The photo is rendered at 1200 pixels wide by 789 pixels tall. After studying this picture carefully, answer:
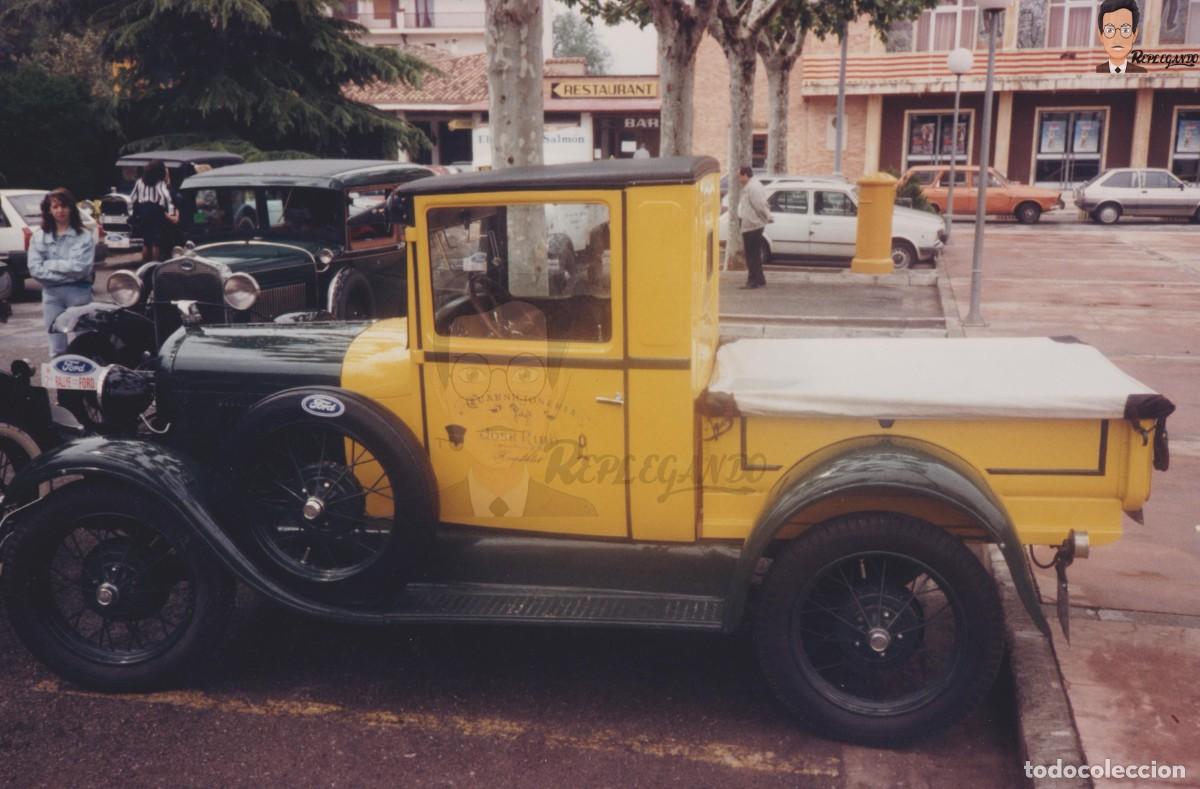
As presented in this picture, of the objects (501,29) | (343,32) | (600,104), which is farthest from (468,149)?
(501,29)

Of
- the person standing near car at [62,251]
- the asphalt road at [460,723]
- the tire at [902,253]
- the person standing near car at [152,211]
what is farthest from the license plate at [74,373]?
the tire at [902,253]

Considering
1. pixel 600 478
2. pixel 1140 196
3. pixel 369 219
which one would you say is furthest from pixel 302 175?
pixel 1140 196

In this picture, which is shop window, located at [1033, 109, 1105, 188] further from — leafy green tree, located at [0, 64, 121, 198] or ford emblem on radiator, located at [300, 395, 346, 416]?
ford emblem on radiator, located at [300, 395, 346, 416]

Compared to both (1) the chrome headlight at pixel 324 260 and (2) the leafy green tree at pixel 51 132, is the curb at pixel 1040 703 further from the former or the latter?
(2) the leafy green tree at pixel 51 132

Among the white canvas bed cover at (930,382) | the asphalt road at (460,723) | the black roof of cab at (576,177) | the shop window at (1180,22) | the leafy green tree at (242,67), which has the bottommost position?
the asphalt road at (460,723)

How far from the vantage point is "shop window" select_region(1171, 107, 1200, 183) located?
34656 millimetres

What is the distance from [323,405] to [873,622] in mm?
2239

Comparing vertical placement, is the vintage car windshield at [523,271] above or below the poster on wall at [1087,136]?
below

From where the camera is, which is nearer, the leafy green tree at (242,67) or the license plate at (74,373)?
the license plate at (74,373)

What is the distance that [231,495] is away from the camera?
168 inches

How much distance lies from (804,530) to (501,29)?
6.09 m

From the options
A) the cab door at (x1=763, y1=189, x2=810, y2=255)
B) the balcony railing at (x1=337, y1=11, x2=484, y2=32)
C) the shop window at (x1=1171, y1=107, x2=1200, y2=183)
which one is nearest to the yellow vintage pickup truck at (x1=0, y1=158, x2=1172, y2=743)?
the cab door at (x1=763, y1=189, x2=810, y2=255)

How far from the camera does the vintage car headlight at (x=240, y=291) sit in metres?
6.67

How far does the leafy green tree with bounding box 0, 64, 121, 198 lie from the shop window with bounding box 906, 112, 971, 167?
25683 millimetres
